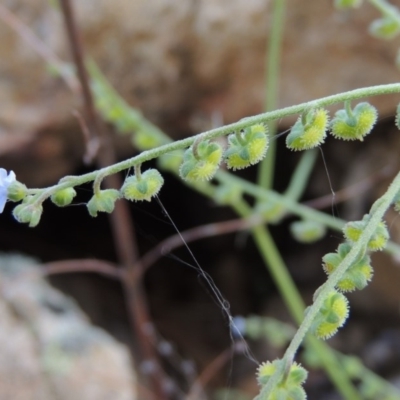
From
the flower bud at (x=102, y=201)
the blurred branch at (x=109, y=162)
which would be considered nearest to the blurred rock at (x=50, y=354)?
the blurred branch at (x=109, y=162)

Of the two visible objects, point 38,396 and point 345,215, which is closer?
point 38,396

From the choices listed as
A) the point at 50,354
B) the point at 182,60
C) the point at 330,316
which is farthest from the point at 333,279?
the point at 182,60

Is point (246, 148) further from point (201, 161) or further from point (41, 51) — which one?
point (41, 51)

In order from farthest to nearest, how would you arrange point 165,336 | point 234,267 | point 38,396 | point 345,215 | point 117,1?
point 234,267 → point 165,336 → point 345,215 → point 117,1 → point 38,396

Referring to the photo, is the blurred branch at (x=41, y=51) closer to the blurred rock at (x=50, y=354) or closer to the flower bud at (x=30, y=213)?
the blurred rock at (x=50, y=354)

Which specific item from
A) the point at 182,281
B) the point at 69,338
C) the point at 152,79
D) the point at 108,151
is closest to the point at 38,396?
the point at 69,338

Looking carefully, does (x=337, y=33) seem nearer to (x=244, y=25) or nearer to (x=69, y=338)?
(x=244, y=25)
